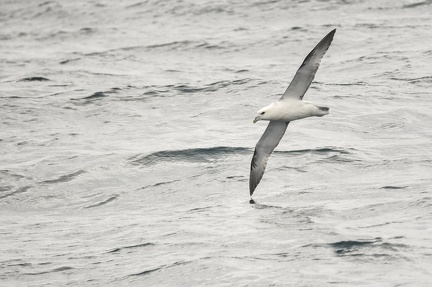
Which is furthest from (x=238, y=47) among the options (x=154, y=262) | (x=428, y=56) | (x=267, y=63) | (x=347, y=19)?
(x=154, y=262)

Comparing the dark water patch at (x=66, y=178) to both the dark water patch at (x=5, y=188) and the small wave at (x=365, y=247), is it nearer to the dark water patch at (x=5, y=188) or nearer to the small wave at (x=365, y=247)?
the dark water patch at (x=5, y=188)

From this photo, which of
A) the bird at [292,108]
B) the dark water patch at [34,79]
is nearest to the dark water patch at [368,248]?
the bird at [292,108]

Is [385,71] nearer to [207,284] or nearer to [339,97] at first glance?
[339,97]

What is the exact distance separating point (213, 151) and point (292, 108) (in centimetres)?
349

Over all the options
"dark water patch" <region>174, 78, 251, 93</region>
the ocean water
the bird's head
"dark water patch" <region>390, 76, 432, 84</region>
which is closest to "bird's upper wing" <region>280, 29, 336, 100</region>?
the bird's head

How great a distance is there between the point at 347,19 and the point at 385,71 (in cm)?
502

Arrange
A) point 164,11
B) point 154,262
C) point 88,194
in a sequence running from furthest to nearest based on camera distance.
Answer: point 164,11 → point 88,194 → point 154,262

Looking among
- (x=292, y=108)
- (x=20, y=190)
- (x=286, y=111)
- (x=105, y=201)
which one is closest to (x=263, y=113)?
(x=286, y=111)

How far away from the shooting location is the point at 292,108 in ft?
50.7

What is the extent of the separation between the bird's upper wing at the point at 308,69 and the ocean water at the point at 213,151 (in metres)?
1.80

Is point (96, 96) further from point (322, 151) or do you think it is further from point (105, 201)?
point (322, 151)

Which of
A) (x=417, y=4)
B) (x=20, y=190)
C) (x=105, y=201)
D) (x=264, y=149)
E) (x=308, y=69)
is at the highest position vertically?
(x=308, y=69)

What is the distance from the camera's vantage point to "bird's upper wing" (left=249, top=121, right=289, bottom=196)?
1620 cm

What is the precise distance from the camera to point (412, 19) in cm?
2714
